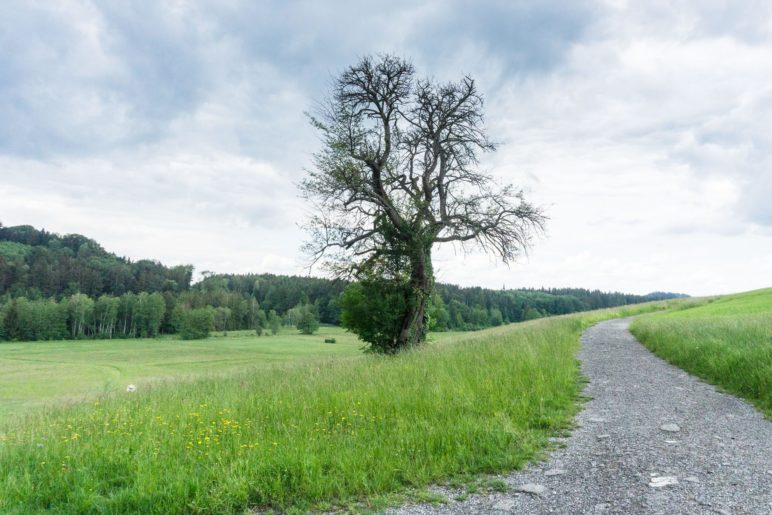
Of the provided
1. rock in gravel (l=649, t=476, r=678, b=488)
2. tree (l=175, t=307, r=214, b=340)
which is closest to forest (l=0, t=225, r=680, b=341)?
tree (l=175, t=307, r=214, b=340)

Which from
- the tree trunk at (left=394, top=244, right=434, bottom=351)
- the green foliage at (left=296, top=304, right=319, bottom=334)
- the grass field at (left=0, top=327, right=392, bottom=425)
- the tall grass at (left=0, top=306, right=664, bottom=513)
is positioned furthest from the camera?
the green foliage at (left=296, top=304, right=319, bottom=334)

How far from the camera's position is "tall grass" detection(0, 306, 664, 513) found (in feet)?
15.5

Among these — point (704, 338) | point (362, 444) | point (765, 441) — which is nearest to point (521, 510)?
point (362, 444)

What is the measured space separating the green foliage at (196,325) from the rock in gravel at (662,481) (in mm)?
109945

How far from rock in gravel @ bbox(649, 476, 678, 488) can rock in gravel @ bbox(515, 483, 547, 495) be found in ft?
3.72

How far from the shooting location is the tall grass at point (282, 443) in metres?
4.73

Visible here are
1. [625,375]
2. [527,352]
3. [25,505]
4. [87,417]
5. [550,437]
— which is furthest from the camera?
[527,352]

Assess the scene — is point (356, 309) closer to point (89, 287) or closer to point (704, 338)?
point (704, 338)

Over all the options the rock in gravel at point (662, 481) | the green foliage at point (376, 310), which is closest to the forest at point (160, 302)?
the green foliage at point (376, 310)

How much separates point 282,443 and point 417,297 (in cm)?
1642

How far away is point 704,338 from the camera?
13227 mm

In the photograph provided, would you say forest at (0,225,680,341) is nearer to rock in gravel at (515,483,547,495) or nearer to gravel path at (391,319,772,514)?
gravel path at (391,319,772,514)

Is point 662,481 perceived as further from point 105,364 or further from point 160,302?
point 160,302

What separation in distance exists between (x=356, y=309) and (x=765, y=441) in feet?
64.8
